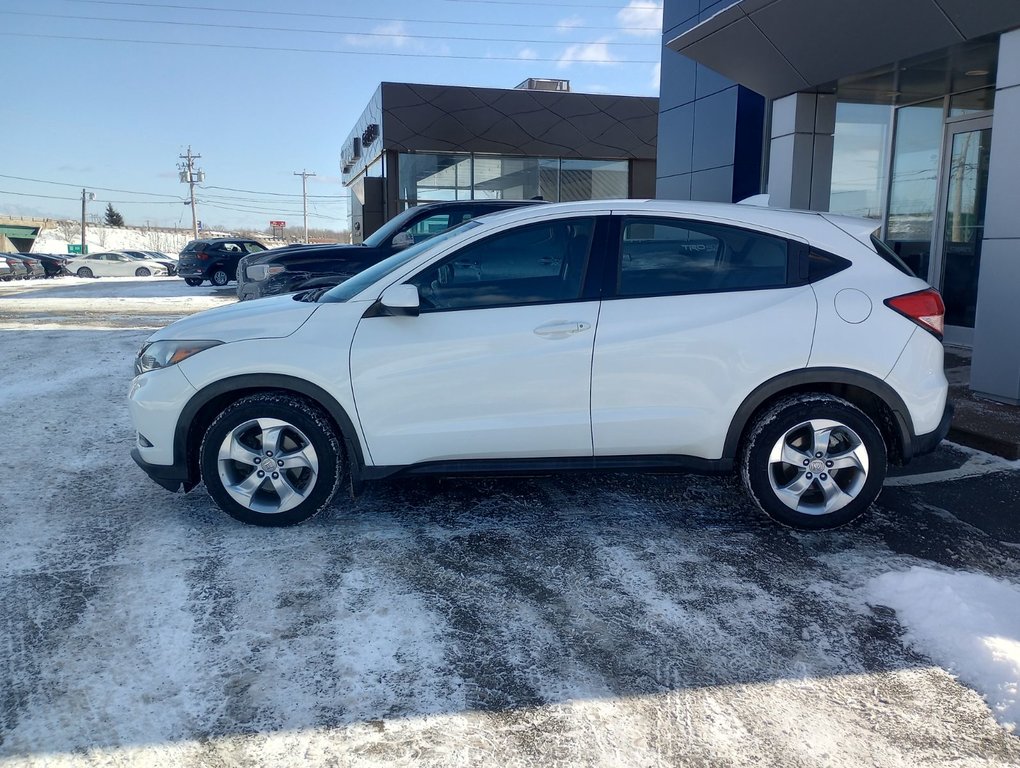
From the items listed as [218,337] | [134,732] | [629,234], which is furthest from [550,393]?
[134,732]

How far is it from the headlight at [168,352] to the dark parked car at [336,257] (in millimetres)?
5051

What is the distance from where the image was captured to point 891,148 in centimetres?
1102

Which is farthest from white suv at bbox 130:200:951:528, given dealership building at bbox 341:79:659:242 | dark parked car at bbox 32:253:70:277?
dark parked car at bbox 32:253:70:277

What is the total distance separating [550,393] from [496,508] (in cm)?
91

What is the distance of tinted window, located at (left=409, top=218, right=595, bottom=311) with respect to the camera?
14.1 feet

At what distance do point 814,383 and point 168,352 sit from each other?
11.4 ft

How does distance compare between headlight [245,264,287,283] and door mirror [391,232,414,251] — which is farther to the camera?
door mirror [391,232,414,251]

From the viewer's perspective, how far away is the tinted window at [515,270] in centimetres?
429

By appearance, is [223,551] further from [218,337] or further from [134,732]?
[134,732]

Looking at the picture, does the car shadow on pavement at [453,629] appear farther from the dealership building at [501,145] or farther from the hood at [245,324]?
the dealership building at [501,145]

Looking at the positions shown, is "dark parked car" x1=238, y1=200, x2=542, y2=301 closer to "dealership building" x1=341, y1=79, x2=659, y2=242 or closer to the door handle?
the door handle

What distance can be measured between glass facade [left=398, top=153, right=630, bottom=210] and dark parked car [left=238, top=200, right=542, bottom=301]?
15.1 metres

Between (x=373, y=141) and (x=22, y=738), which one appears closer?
(x=22, y=738)

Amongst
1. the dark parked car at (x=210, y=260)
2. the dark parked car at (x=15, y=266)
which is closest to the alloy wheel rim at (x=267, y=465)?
the dark parked car at (x=210, y=260)
